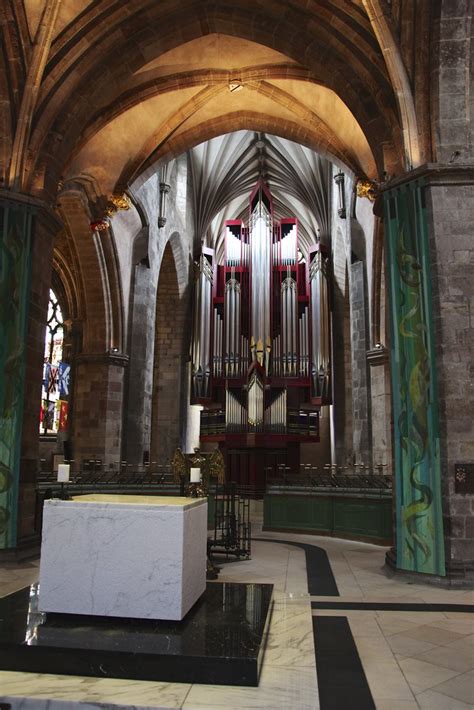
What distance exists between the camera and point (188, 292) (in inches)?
872

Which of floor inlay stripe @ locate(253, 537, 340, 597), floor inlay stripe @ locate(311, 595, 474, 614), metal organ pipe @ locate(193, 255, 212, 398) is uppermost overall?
metal organ pipe @ locate(193, 255, 212, 398)

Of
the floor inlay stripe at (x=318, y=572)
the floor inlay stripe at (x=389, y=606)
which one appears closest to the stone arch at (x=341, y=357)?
the floor inlay stripe at (x=318, y=572)

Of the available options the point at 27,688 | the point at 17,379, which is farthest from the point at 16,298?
the point at 27,688

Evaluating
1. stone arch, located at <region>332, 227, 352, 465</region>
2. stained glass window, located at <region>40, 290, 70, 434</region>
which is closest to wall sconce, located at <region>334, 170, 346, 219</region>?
stone arch, located at <region>332, 227, 352, 465</region>

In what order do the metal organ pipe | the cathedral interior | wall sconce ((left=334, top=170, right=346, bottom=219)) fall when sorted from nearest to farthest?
the cathedral interior
wall sconce ((left=334, top=170, right=346, bottom=219))
the metal organ pipe

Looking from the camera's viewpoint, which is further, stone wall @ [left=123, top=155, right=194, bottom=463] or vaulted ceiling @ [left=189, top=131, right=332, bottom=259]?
vaulted ceiling @ [left=189, top=131, right=332, bottom=259]

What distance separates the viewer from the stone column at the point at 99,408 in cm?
1380

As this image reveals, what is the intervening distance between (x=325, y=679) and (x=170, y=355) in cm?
1821

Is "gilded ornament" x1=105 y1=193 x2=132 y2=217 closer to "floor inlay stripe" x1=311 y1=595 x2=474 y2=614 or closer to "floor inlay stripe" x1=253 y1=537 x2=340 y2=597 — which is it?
"floor inlay stripe" x1=253 y1=537 x2=340 y2=597

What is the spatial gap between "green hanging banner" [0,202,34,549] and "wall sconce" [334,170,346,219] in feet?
31.8

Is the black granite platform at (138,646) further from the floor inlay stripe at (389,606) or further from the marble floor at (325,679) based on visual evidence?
the floor inlay stripe at (389,606)

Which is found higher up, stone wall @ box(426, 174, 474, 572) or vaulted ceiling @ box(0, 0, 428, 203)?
vaulted ceiling @ box(0, 0, 428, 203)

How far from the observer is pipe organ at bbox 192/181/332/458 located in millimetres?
20094

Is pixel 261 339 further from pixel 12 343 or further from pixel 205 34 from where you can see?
pixel 12 343
